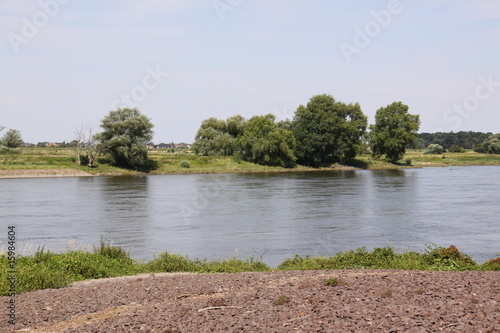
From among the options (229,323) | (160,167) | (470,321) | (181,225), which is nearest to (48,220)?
(181,225)

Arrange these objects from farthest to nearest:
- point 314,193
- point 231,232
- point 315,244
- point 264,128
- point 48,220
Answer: point 264,128 < point 314,193 < point 48,220 < point 231,232 < point 315,244

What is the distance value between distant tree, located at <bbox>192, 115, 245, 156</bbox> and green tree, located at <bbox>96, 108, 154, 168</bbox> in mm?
20761

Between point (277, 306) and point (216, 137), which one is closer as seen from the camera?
point (277, 306)

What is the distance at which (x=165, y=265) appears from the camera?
17375 millimetres

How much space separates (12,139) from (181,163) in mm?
42284

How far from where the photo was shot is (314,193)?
172 feet

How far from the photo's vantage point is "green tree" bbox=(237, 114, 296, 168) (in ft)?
317

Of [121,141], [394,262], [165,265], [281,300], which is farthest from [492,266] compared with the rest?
[121,141]

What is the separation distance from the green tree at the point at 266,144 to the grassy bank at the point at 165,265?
7848 centimetres

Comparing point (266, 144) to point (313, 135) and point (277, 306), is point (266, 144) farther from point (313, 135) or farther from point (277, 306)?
point (277, 306)

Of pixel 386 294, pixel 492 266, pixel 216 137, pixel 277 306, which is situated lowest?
pixel 492 266

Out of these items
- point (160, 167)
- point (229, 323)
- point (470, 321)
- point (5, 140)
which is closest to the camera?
point (470, 321)

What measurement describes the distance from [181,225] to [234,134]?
8034 cm

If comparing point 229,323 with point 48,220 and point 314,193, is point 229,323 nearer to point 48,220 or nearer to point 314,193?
point 48,220
